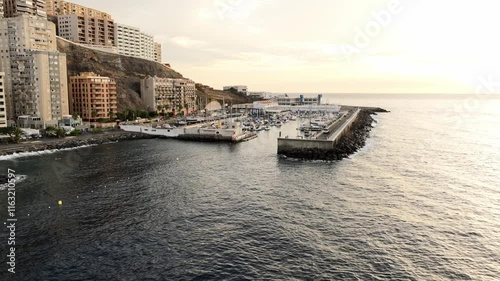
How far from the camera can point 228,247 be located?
24250 millimetres

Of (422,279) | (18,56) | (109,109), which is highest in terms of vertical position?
(18,56)

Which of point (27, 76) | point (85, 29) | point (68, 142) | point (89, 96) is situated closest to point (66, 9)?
point (85, 29)

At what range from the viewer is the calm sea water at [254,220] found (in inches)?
855

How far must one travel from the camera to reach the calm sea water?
71.3ft

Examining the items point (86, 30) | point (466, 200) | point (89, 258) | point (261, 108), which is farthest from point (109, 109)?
point (466, 200)

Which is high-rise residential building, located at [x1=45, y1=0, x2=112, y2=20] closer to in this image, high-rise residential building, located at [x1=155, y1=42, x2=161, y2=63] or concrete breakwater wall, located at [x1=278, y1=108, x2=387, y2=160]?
high-rise residential building, located at [x1=155, y1=42, x2=161, y2=63]

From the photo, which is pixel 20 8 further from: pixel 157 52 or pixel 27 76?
pixel 157 52

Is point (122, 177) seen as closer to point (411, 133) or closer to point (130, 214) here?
point (130, 214)

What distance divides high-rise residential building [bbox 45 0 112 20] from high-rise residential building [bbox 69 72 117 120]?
57.8m

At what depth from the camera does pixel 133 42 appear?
150 meters

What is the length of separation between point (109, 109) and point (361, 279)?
88642mm

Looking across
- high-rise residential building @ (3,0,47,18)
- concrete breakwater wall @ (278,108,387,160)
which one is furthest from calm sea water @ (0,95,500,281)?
high-rise residential building @ (3,0,47,18)

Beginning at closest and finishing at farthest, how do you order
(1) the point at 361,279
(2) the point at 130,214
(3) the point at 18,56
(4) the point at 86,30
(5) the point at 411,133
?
(1) the point at 361,279
(2) the point at 130,214
(3) the point at 18,56
(5) the point at 411,133
(4) the point at 86,30

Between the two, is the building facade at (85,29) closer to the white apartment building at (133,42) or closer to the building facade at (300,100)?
the white apartment building at (133,42)
